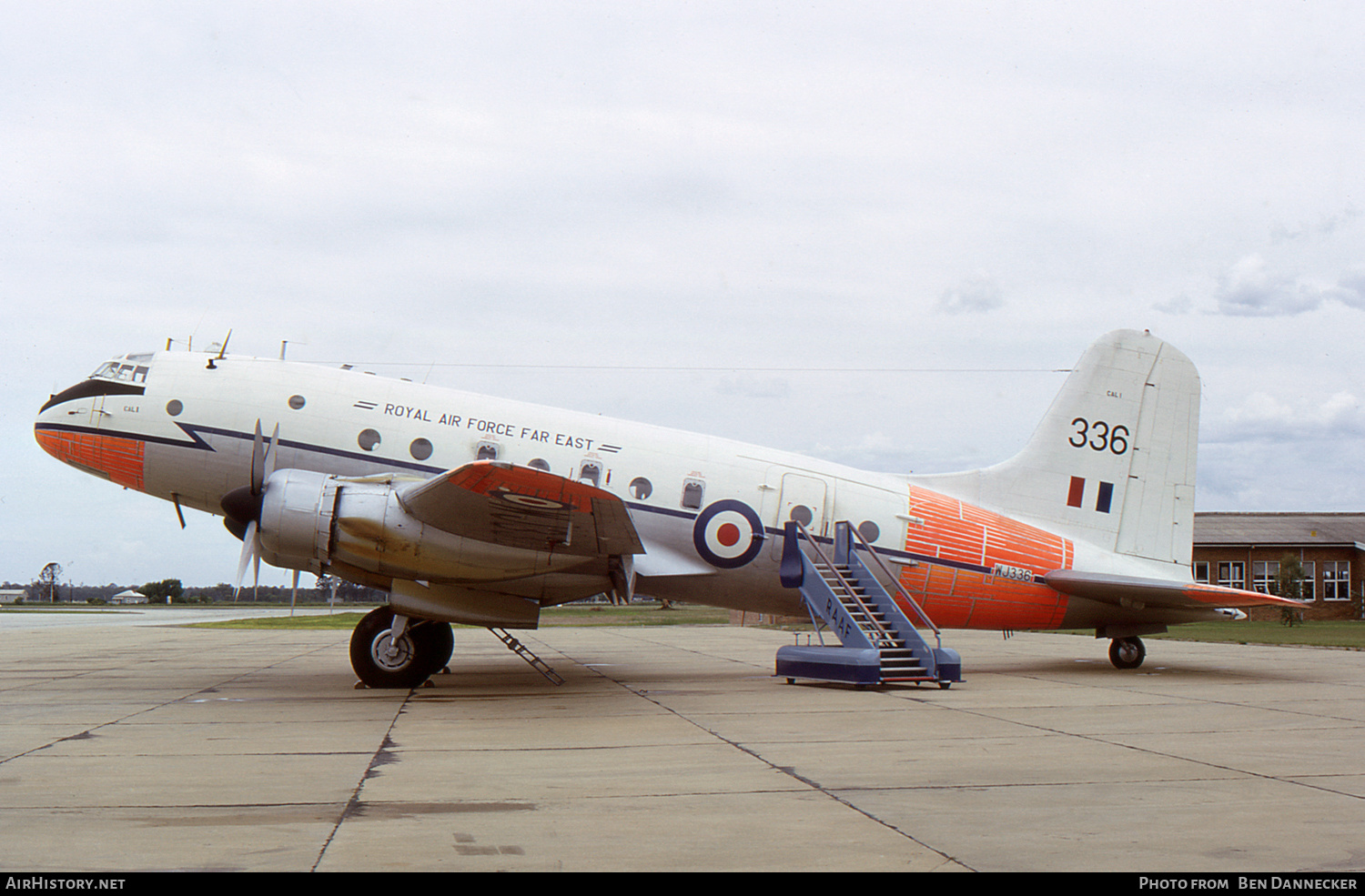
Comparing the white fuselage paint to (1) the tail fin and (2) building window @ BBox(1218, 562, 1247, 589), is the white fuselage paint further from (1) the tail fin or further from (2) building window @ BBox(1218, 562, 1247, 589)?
(2) building window @ BBox(1218, 562, 1247, 589)

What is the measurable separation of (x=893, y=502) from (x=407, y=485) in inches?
318

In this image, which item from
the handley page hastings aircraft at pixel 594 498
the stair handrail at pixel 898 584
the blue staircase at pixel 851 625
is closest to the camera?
the handley page hastings aircraft at pixel 594 498

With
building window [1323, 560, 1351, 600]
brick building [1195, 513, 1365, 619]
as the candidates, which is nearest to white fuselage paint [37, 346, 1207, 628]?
brick building [1195, 513, 1365, 619]

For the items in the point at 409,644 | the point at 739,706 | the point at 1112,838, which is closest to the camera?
the point at 1112,838

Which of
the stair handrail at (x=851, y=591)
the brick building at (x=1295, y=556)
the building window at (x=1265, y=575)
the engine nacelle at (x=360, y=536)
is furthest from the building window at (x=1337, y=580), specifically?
the engine nacelle at (x=360, y=536)

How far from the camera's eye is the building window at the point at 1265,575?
196 feet

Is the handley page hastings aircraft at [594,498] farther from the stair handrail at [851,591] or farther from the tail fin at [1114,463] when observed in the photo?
the stair handrail at [851,591]

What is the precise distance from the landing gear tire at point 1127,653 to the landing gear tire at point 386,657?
41.1 ft

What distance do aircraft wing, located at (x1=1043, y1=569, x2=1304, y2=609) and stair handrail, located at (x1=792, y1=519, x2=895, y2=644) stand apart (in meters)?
3.52

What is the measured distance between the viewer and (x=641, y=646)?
2730 cm

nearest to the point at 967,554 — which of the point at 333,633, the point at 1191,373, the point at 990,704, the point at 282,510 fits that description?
the point at 990,704

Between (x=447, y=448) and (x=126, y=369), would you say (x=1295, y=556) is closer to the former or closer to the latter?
(x=447, y=448)

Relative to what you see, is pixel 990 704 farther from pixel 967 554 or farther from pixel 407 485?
pixel 407 485

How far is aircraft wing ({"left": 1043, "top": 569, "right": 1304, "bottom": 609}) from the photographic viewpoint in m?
17.1
